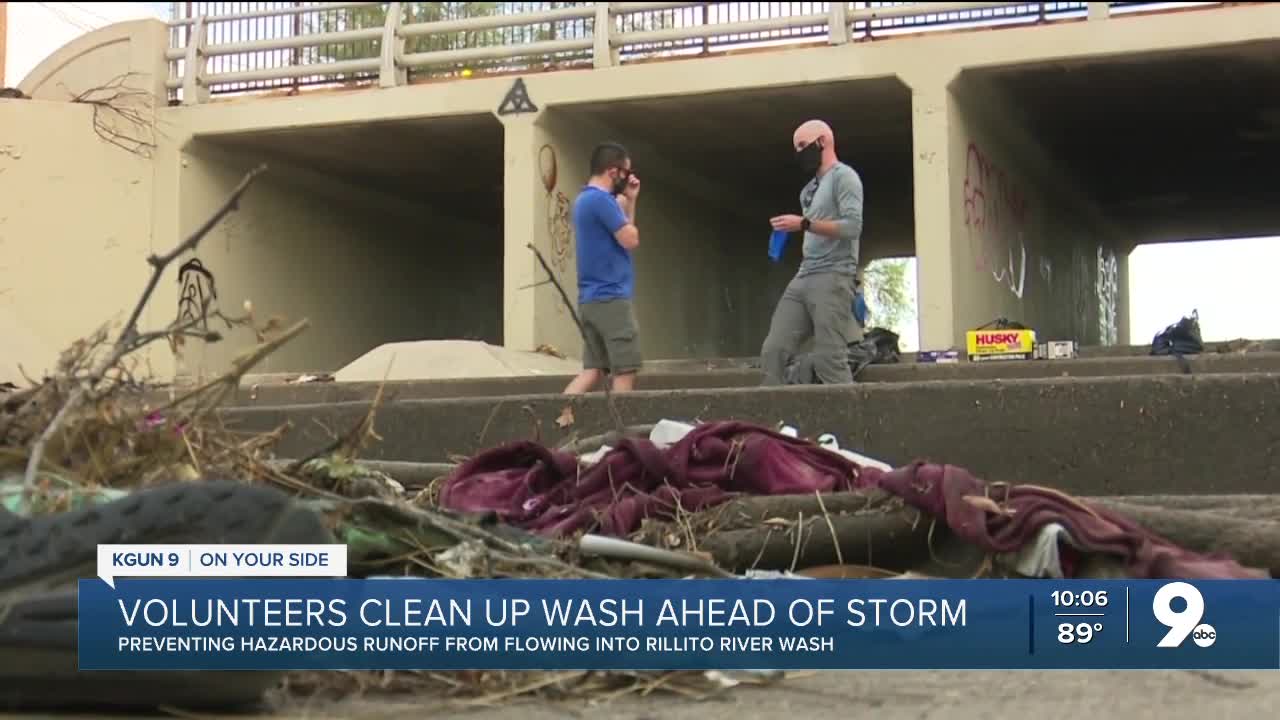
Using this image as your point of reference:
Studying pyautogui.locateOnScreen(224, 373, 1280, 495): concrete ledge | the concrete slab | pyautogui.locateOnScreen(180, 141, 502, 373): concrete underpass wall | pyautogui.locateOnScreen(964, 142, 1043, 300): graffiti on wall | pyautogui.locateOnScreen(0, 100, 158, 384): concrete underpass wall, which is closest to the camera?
pyautogui.locateOnScreen(224, 373, 1280, 495): concrete ledge

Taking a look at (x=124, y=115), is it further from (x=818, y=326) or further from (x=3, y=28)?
(x=818, y=326)

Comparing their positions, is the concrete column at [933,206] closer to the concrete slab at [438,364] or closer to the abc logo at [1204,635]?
the concrete slab at [438,364]

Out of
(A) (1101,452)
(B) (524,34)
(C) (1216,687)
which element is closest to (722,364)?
(B) (524,34)

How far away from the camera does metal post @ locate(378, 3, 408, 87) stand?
37.9 ft

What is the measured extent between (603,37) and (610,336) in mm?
5441

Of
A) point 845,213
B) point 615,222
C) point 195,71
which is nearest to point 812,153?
point 845,213

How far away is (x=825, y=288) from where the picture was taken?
6.27 m

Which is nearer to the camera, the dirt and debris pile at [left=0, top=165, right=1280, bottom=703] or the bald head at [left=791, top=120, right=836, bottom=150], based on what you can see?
the dirt and debris pile at [left=0, top=165, right=1280, bottom=703]

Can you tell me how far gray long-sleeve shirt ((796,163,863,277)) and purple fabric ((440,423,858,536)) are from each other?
108 inches

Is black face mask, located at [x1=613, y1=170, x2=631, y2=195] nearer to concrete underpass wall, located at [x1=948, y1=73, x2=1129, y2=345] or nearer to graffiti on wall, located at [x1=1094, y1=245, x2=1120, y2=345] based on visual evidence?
concrete underpass wall, located at [x1=948, y1=73, x2=1129, y2=345]

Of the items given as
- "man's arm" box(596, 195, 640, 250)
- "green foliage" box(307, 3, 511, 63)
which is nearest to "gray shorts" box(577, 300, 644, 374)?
"man's arm" box(596, 195, 640, 250)

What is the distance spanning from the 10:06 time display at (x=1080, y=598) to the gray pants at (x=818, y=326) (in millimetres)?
3360

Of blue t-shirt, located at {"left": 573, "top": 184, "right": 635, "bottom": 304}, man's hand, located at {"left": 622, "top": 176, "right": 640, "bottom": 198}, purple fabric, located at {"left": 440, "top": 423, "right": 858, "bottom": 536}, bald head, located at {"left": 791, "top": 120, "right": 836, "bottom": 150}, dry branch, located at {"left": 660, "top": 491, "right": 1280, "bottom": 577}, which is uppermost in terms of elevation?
bald head, located at {"left": 791, "top": 120, "right": 836, "bottom": 150}

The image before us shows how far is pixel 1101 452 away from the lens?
463cm
